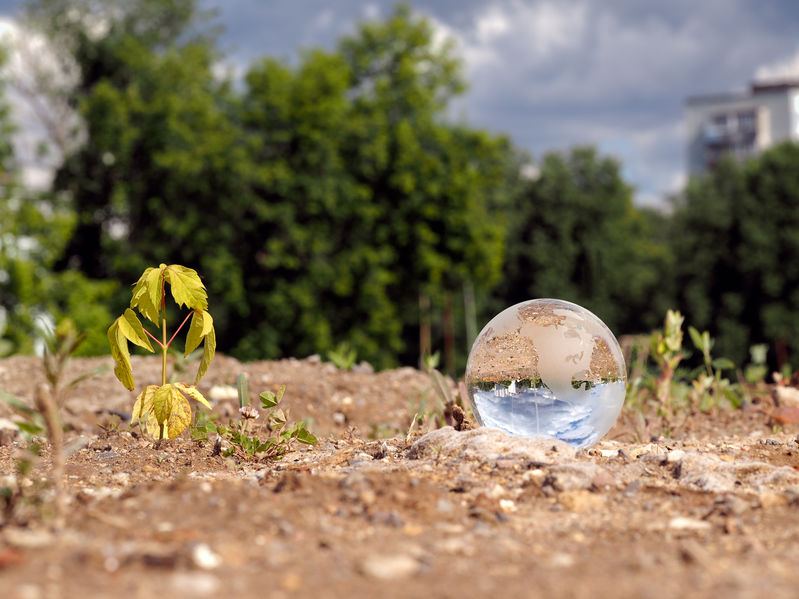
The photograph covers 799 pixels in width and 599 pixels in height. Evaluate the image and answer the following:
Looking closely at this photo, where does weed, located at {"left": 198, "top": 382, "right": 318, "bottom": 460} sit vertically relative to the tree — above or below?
below

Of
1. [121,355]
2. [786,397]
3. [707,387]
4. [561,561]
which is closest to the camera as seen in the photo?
[561,561]

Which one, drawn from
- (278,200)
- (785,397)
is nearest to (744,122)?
(278,200)

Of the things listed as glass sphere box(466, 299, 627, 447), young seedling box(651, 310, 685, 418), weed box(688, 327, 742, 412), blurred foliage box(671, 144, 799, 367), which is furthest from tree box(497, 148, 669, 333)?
glass sphere box(466, 299, 627, 447)

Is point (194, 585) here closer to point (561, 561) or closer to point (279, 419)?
point (561, 561)

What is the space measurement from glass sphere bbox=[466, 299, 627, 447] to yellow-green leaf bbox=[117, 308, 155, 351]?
5.80 feet

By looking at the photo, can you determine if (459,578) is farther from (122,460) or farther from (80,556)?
(122,460)

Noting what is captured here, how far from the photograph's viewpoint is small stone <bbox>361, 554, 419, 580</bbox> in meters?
2.25

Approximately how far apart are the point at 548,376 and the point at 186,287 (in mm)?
1894

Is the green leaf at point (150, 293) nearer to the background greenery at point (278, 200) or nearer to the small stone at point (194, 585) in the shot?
the small stone at point (194, 585)

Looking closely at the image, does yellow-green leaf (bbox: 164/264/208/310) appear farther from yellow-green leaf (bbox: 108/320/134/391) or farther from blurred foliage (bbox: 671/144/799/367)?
blurred foliage (bbox: 671/144/799/367)

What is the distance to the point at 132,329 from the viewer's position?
414 cm

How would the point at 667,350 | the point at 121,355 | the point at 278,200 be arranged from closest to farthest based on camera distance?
the point at 121,355 < the point at 667,350 < the point at 278,200

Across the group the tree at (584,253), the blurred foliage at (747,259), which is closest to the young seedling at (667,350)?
→ the blurred foliage at (747,259)

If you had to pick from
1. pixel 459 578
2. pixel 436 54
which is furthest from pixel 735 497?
pixel 436 54
